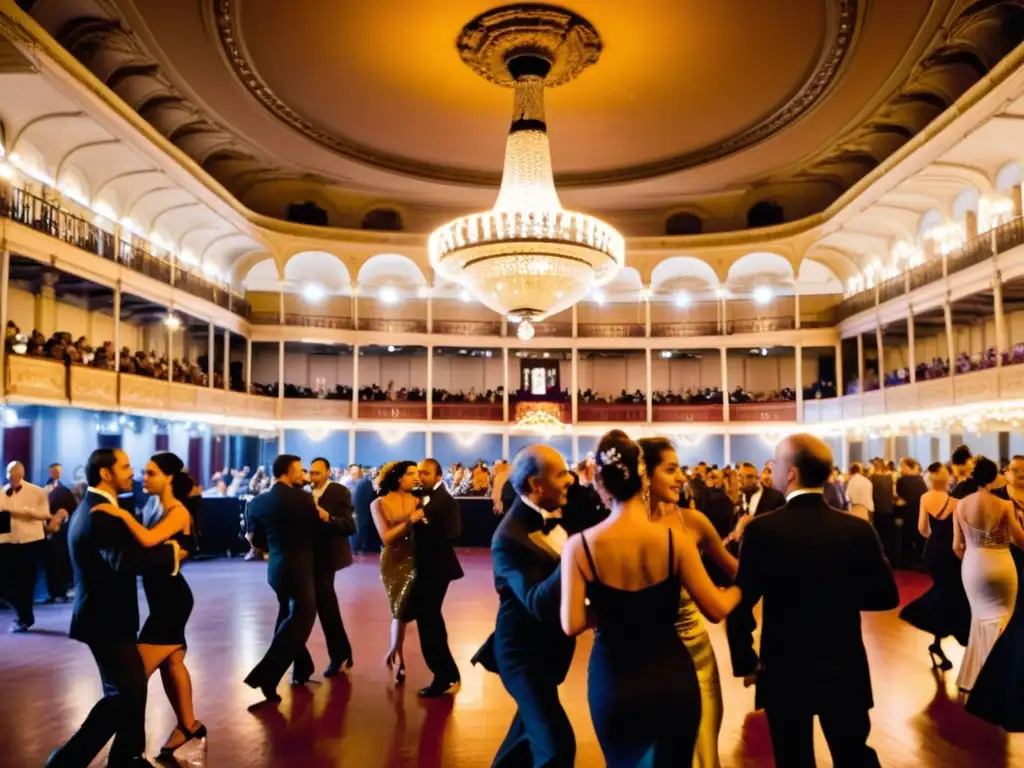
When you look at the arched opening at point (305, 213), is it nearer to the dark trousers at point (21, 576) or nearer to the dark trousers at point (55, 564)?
the dark trousers at point (55, 564)

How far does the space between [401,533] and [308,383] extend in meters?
24.7

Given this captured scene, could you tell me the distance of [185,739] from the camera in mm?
4824

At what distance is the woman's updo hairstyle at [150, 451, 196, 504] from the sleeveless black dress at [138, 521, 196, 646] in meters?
0.23

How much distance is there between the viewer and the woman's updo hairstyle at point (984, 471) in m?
5.22

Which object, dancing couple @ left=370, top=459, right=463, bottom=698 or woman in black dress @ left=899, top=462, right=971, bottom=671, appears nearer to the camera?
dancing couple @ left=370, top=459, right=463, bottom=698

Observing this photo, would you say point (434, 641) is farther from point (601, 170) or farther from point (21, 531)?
point (601, 170)

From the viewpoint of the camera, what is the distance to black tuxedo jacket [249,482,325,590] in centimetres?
611

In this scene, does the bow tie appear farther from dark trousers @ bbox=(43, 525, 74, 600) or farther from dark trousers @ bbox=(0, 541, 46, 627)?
dark trousers @ bbox=(43, 525, 74, 600)

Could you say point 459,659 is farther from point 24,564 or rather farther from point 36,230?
point 36,230

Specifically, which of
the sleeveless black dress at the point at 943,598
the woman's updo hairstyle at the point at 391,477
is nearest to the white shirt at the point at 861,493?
the sleeveless black dress at the point at 943,598

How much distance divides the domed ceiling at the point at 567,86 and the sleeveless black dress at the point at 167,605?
34.8 ft

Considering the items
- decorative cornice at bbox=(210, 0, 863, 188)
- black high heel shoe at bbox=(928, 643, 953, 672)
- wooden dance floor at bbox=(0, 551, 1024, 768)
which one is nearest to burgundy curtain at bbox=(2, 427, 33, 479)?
decorative cornice at bbox=(210, 0, 863, 188)

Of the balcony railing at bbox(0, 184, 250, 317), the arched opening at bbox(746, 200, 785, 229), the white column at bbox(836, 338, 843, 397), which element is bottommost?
the white column at bbox(836, 338, 843, 397)

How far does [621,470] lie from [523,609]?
1.21 meters
